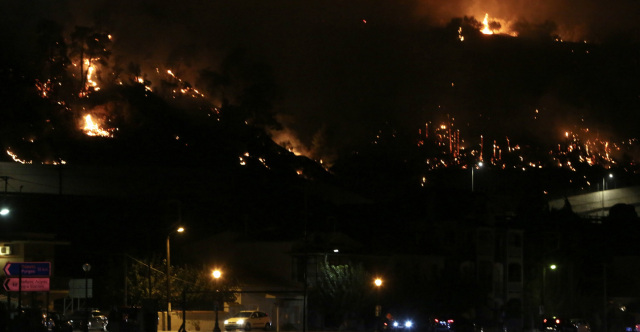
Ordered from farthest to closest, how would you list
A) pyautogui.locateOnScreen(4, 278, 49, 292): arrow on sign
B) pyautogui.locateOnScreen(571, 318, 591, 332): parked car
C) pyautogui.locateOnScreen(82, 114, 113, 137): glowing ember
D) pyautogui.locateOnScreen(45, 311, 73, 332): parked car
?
1. pyautogui.locateOnScreen(82, 114, 113, 137): glowing ember
2. pyautogui.locateOnScreen(571, 318, 591, 332): parked car
3. pyautogui.locateOnScreen(45, 311, 73, 332): parked car
4. pyautogui.locateOnScreen(4, 278, 49, 292): arrow on sign

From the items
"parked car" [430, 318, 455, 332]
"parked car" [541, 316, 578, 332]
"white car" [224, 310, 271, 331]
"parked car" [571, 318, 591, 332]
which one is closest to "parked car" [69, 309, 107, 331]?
"white car" [224, 310, 271, 331]

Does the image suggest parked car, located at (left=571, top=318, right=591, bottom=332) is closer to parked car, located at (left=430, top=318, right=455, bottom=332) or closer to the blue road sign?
parked car, located at (left=430, top=318, right=455, bottom=332)

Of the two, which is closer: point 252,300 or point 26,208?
point 252,300

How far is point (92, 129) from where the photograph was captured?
6289 inches

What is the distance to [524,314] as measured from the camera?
74.2 metres

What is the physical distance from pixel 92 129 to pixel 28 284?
410ft

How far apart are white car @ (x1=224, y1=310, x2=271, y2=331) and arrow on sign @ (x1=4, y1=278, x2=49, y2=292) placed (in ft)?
62.2

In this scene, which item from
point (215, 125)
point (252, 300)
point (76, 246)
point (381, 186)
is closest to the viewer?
point (252, 300)

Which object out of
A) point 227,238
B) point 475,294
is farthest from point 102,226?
point 475,294

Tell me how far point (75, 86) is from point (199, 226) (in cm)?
8959

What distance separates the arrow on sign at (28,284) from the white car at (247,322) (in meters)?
19.0

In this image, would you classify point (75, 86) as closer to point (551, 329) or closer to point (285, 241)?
point (285, 241)

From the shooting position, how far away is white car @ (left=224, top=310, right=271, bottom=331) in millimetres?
56031

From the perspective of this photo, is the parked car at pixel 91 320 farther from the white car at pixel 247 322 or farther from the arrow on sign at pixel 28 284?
the arrow on sign at pixel 28 284
